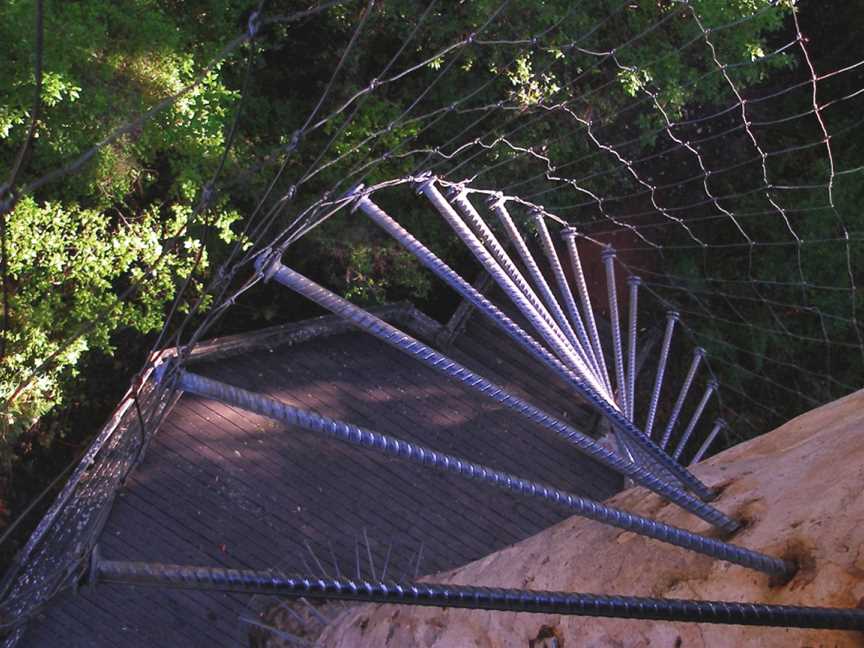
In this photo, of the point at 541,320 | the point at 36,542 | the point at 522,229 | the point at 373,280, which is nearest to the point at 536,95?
the point at 522,229

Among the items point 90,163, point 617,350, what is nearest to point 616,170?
point 617,350

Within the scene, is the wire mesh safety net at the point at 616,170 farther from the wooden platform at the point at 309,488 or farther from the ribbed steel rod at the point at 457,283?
the ribbed steel rod at the point at 457,283

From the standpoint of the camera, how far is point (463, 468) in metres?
2.25

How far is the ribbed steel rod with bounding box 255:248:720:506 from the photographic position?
98.1 inches

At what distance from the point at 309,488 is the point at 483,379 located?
3971 millimetres

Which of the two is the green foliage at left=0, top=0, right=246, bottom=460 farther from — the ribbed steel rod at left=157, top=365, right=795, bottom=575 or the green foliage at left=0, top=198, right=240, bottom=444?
the ribbed steel rod at left=157, top=365, right=795, bottom=575

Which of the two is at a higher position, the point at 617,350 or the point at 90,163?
the point at 617,350

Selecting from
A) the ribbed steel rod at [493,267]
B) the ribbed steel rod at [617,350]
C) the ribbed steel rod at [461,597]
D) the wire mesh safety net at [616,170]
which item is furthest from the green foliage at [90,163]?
the ribbed steel rod at [461,597]

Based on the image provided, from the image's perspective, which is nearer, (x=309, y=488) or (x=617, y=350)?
(x=617, y=350)

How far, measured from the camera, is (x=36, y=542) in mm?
5727

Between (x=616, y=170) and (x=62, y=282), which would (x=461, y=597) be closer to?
(x=616, y=170)

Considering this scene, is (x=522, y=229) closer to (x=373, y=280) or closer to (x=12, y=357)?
(x=373, y=280)

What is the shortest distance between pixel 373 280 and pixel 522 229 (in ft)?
4.47

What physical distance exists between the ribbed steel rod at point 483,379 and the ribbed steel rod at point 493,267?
93 millimetres
